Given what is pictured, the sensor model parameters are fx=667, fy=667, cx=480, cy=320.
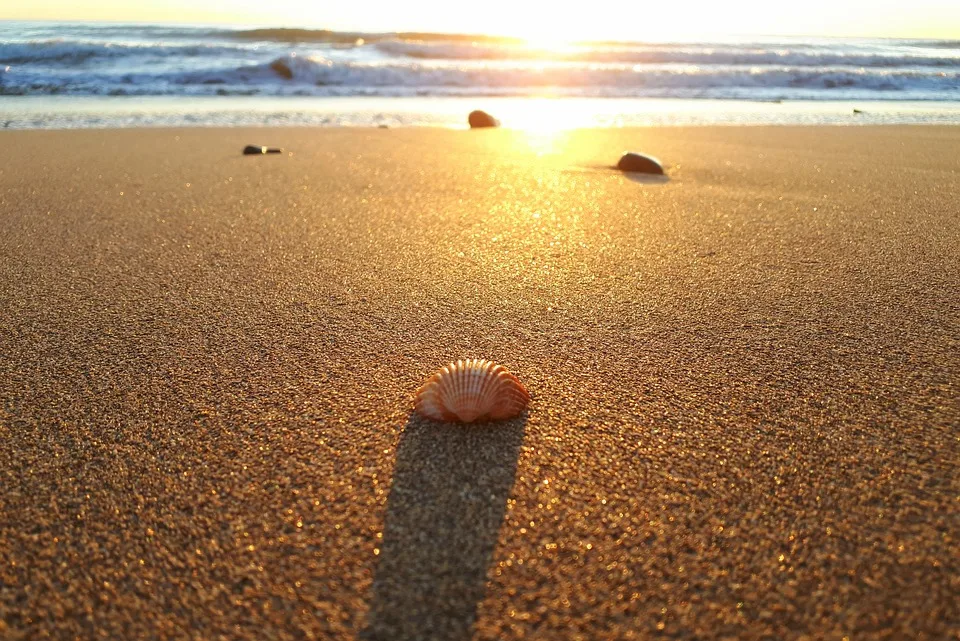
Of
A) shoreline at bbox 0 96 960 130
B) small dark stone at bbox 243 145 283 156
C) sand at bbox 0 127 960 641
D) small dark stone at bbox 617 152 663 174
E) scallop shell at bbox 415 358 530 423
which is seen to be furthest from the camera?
shoreline at bbox 0 96 960 130

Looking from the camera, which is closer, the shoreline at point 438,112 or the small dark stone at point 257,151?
the small dark stone at point 257,151

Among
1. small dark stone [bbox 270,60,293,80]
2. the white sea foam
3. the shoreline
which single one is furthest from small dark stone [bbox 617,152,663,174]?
small dark stone [bbox 270,60,293,80]

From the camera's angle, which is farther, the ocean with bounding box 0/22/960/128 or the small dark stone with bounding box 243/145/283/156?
the ocean with bounding box 0/22/960/128

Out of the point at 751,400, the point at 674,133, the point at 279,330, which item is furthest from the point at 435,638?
the point at 674,133

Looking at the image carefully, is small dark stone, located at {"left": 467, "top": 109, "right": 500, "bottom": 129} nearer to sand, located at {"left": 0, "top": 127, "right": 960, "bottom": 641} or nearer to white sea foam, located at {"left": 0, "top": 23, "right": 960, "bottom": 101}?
sand, located at {"left": 0, "top": 127, "right": 960, "bottom": 641}

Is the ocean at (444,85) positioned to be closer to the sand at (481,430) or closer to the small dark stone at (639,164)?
the small dark stone at (639,164)

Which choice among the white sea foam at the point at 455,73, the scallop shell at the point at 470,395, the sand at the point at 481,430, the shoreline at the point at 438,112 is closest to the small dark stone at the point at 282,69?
the white sea foam at the point at 455,73

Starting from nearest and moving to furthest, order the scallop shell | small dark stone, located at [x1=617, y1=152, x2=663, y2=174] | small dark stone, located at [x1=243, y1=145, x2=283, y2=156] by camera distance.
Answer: the scallop shell
small dark stone, located at [x1=617, y1=152, x2=663, y2=174]
small dark stone, located at [x1=243, y1=145, x2=283, y2=156]

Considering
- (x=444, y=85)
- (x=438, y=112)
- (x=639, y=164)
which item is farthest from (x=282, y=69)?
(x=639, y=164)
